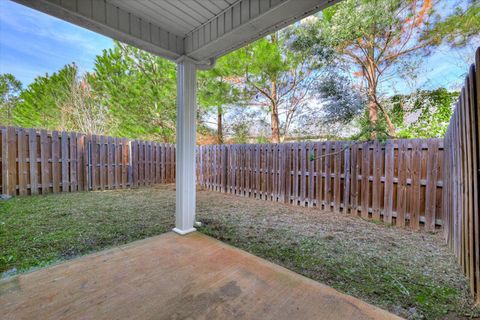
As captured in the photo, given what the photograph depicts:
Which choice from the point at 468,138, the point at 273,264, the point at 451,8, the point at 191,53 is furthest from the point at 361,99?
the point at 273,264

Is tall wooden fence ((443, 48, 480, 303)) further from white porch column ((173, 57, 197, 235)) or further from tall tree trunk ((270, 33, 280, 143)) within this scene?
tall tree trunk ((270, 33, 280, 143))

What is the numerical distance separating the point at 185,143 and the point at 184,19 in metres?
1.37

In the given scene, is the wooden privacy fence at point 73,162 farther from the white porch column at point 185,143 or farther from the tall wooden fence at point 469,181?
the tall wooden fence at point 469,181

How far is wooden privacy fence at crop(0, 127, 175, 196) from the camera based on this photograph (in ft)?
14.4

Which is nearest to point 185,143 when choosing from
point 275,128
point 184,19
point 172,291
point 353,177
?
point 184,19

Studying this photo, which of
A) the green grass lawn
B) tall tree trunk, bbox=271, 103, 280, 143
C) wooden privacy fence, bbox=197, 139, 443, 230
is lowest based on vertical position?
the green grass lawn

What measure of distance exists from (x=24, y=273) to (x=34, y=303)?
555 millimetres

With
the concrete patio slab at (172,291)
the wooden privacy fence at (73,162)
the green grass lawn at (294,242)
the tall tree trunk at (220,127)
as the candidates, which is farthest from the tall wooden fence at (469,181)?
the tall tree trunk at (220,127)

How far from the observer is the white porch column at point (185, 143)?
2529 mm

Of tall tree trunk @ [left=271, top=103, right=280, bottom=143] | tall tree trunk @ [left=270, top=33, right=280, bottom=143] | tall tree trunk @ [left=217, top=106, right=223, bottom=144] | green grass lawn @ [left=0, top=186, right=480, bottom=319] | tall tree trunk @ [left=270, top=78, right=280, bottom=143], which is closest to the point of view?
green grass lawn @ [left=0, top=186, right=480, bottom=319]

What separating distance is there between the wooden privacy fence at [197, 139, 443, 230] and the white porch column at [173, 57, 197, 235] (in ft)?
8.67

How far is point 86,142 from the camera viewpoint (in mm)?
5438

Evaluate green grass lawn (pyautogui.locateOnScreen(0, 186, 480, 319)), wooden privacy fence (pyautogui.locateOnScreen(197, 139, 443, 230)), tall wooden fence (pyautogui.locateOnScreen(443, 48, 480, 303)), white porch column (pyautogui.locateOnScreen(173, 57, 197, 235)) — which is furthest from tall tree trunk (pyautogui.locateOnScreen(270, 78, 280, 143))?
tall wooden fence (pyautogui.locateOnScreen(443, 48, 480, 303))

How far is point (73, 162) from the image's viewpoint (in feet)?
17.2
